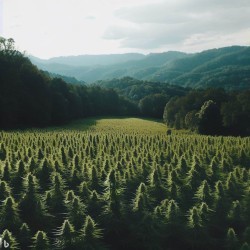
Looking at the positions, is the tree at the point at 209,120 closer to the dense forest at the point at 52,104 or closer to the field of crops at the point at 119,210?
the dense forest at the point at 52,104

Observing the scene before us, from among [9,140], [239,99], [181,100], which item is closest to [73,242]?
[9,140]

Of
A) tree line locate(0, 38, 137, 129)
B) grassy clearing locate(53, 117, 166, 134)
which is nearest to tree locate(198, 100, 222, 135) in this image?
grassy clearing locate(53, 117, 166, 134)

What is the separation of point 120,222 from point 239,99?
228 feet

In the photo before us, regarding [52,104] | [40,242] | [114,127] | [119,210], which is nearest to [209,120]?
[114,127]

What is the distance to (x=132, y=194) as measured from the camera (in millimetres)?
22000

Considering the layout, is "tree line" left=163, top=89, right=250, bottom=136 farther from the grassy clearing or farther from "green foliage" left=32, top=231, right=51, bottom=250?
"green foliage" left=32, top=231, right=51, bottom=250

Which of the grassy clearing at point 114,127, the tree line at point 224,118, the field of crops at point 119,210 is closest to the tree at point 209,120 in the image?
the tree line at point 224,118

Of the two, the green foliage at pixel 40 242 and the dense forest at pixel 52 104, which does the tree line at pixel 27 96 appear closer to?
the dense forest at pixel 52 104

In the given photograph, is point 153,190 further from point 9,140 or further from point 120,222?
point 9,140
